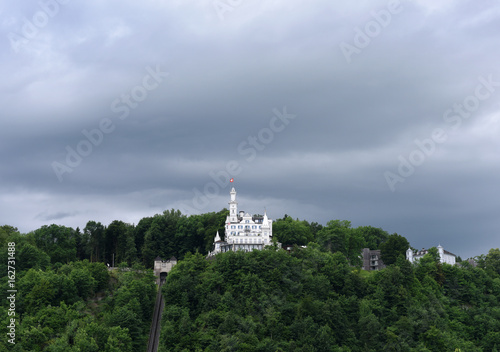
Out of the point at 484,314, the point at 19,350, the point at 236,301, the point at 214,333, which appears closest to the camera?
the point at 19,350

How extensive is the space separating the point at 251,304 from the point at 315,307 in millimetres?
A: 8497

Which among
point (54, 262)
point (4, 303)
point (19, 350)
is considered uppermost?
point (54, 262)

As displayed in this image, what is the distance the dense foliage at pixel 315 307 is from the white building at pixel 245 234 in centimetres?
1146

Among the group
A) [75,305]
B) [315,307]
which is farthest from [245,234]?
[75,305]

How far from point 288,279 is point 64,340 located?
32.0 m

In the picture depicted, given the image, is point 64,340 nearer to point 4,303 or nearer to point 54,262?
point 4,303

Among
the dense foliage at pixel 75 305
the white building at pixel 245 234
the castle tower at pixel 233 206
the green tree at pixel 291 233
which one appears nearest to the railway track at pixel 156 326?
the dense foliage at pixel 75 305

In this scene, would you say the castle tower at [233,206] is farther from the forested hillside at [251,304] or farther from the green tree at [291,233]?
the forested hillside at [251,304]

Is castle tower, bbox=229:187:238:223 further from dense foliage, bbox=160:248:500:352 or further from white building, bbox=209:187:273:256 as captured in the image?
dense foliage, bbox=160:248:500:352

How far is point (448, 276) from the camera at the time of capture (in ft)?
319

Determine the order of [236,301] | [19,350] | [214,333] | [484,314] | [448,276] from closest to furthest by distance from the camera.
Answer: [19,350]
[214,333]
[236,301]
[484,314]
[448,276]

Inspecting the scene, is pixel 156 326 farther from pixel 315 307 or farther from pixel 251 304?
pixel 315 307

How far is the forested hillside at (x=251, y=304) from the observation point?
7269 centimetres

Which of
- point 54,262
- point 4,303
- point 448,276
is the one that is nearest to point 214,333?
point 4,303
